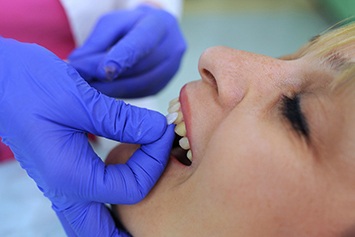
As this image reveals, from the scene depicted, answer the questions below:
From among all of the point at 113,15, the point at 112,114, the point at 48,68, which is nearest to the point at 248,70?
the point at 112,114

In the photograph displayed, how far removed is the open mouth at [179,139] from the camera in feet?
2.70

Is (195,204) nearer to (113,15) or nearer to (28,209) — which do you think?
(28,209)

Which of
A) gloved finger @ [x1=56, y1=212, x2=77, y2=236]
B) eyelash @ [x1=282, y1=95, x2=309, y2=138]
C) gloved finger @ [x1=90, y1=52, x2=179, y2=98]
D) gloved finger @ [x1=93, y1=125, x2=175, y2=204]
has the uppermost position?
eyelash @ [x1=282, y1=95, x2=309, y2=138]

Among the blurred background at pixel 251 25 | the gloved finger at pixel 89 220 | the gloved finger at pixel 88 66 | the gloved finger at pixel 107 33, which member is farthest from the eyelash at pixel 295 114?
the blurred background at pixel 251 25

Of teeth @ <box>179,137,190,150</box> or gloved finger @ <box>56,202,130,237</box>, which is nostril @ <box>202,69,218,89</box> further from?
gloved finger @ <box>56,202,130,237</box>

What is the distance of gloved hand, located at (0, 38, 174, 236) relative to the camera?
703 mm

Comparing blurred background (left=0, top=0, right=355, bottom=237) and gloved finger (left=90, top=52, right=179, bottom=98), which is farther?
blurred background (left=0, top=0, right=355, bottom=237)

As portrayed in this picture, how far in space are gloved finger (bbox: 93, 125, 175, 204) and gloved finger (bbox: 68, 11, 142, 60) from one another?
53 cm

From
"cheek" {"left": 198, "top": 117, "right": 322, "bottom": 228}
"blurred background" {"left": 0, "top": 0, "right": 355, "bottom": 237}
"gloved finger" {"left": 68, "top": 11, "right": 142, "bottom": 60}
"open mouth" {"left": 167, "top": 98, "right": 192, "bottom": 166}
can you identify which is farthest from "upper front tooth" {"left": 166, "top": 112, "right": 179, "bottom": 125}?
"blurred background" {"left": 0, "top": 0, "right": 355, "bottom": 237}

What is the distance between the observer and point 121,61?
1.06m

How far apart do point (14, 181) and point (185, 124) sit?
73 centimetres

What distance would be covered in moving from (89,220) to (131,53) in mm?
482

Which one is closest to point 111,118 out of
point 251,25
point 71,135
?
point 71,135

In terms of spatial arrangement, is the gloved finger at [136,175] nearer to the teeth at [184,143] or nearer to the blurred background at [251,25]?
the teeth at [184,143]
